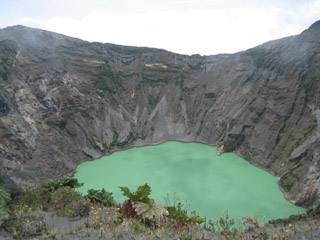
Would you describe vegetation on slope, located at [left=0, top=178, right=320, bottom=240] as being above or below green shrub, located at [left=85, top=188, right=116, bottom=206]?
above

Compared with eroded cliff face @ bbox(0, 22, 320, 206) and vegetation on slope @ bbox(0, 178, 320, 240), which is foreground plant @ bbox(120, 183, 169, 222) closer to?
vegetation on slope @ bbox(0, 178, 320, 240)

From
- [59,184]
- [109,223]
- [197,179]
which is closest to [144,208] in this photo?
[109,223]

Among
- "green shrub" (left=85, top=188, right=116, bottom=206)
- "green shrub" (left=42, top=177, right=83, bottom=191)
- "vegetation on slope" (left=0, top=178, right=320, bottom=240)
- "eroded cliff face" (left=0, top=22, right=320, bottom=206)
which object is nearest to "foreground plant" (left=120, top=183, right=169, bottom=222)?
"vegetation on slope" (left=0, top=178, right=320, bottom=240)

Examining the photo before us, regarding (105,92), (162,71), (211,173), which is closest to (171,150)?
(211,173)

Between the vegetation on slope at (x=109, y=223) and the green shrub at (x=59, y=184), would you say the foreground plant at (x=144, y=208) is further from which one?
the green shrub at (x=59, y=184)

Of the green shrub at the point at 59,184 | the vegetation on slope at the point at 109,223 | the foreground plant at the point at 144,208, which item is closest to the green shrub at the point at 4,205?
the vegetation on slope at the point at 109,223

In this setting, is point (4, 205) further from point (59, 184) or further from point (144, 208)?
point (59, 184)

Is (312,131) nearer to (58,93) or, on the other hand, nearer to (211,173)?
(211,173)
